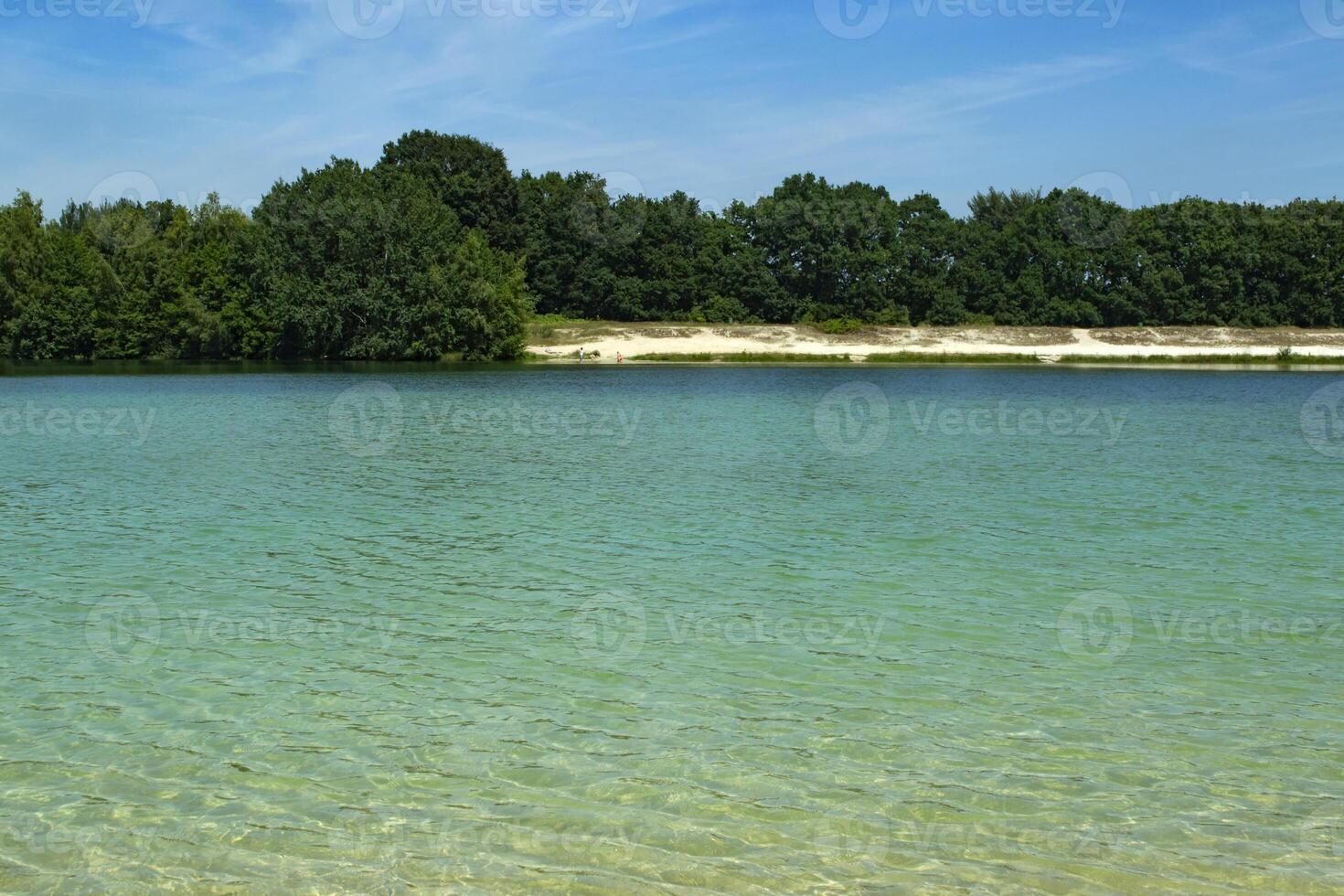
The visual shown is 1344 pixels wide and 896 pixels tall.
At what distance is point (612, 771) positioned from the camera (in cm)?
706

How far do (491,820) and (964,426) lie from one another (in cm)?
2660

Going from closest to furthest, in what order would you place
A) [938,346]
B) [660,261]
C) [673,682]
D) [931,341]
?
[673,682] < [938,346] < [931,341] < [660,261]

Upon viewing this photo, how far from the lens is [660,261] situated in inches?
3408

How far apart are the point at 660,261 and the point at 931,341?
21380 millimetres

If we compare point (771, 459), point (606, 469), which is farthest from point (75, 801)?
point (771, 459)

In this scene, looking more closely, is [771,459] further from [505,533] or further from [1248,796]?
[1248,796]

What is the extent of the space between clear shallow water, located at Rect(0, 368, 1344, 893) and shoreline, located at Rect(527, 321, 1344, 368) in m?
54.6

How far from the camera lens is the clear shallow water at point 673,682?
19.7ft

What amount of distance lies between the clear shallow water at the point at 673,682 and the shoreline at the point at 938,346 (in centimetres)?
5460

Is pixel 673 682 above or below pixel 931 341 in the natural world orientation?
below

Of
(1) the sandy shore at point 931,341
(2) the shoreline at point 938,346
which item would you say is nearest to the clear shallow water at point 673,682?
(2) the shoreline at point 938,346

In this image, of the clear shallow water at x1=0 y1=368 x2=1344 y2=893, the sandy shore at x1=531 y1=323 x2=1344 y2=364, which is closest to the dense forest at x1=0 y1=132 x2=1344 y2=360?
the sandy shore at x1=531 y1=323 x2=1344 y2=364

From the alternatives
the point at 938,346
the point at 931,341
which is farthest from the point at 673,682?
the point at 931,341

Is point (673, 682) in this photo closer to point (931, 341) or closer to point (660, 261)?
point (931, 341)
